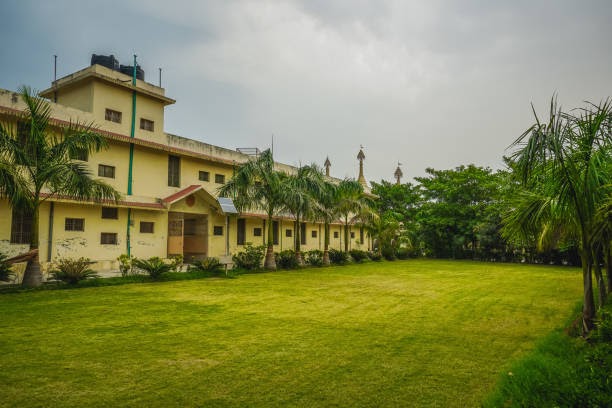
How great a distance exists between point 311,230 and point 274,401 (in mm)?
28250

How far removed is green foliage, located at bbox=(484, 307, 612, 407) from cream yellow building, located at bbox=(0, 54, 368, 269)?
17241 millimetres

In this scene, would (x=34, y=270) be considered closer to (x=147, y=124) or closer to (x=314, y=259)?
(x=147, y=124)

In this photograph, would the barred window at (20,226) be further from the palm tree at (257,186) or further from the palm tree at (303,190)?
the palm tree at (303,190)

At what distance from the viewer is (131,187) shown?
64.5ft

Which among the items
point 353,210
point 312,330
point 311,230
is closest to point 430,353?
point 312,330

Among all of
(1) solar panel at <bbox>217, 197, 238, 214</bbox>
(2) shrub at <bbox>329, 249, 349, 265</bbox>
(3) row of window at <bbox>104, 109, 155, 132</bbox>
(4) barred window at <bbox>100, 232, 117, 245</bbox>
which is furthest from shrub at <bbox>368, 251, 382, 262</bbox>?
(4) barred window at <bbox>100, 232, 117, 245</bbox>

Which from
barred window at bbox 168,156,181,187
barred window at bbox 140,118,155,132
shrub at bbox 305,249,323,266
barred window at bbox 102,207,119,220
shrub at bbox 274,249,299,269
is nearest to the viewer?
barred window at bbox 102,207,119,220

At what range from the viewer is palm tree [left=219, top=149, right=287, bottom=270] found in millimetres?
19578

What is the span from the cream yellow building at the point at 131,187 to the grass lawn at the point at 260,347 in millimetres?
6154

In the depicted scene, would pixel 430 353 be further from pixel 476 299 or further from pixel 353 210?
pixel 353 210

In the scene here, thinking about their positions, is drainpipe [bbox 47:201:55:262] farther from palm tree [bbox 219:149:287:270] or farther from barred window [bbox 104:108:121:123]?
palm tree [bbox 219:149:287:270]

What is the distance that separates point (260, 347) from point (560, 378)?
4.03 meters

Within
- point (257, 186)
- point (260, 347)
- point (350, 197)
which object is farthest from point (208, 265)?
point (260, 347)

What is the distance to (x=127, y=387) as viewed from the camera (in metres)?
4.53
